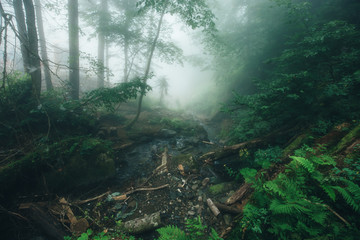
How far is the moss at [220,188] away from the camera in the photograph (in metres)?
4.16

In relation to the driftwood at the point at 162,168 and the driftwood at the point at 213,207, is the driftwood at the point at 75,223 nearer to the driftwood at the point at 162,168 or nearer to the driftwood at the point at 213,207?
the driftwood at the point at 162,168

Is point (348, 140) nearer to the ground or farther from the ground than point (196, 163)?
farther from the ground

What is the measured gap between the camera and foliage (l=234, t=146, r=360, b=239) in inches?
70.2

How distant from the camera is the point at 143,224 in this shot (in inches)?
130

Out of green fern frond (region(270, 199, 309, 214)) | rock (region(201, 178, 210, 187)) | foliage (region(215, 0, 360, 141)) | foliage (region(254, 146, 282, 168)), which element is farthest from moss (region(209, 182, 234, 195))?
foliage (region(215, 0, 360, 141))

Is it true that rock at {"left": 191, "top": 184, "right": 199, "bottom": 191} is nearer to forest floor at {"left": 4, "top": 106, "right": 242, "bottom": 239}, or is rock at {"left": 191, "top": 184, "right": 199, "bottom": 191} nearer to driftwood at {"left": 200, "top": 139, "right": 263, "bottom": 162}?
forest floor at {"left": 4, "top": 106, "right": 242, "bottom": 239}

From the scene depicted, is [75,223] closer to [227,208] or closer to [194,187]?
[194,187]

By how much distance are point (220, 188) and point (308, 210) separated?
2600mm

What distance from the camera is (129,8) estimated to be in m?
13.4

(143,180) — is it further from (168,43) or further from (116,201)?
(168,43)

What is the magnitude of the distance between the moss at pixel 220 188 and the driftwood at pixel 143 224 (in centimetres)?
170

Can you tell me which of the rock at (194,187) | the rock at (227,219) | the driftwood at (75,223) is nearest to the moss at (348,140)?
the rock at (227,219)

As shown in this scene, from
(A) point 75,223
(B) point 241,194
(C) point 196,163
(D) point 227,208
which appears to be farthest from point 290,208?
(A) point 75,223

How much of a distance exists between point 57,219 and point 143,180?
2300 mm
